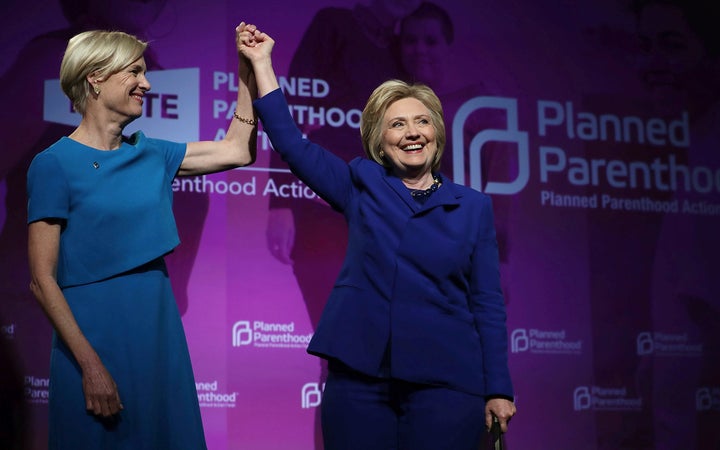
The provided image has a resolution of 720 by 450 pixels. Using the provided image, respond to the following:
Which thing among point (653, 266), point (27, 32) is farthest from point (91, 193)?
point (653, 266)

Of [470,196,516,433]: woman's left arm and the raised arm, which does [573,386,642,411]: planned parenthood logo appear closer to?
[470,196,516,433]: woman's left arm

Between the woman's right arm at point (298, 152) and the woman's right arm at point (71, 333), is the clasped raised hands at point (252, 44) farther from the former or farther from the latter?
the woman's right arm at point (71, 333)

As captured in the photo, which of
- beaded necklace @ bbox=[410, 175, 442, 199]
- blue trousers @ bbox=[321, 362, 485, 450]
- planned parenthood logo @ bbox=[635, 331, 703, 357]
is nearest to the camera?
blue trousers @ bbox=[321, 362, 485, 450]

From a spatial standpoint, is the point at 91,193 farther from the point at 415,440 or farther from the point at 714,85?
the point at 714,85

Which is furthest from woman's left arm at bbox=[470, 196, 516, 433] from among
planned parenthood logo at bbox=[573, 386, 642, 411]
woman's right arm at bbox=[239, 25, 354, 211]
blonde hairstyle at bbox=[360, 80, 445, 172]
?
planned parenthood logo at bbox=[573, 386, 642, 411]

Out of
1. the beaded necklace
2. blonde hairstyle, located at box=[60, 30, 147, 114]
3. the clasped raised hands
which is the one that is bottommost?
the beaded necklace

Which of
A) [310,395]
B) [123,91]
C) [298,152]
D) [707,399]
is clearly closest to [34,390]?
[310,395]

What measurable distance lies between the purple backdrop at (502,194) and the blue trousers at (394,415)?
174 cm

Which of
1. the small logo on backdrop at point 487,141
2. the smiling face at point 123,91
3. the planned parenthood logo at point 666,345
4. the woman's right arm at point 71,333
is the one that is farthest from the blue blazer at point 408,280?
the planned parenthood logo at point 666,345

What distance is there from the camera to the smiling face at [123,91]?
2.23 meters

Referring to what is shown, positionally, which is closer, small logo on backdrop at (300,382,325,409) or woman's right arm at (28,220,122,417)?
woman's right arm at (28,220,122,417)

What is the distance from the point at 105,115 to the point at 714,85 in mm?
3555

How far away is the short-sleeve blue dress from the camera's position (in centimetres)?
206

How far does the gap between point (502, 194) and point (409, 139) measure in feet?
6.62
